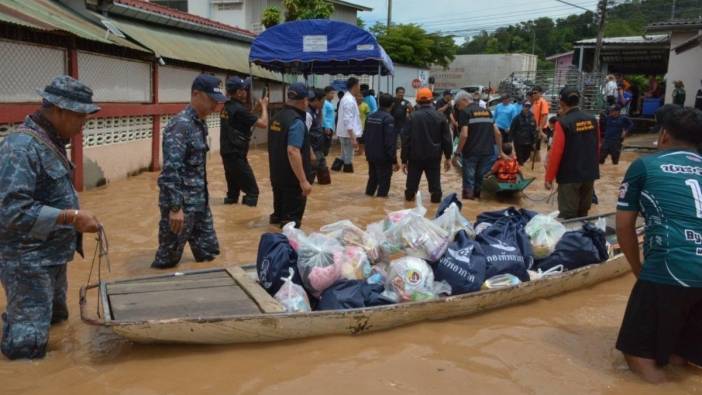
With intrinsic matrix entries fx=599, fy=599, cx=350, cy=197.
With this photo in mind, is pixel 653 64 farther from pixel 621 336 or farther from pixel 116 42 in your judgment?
pixel 621 336

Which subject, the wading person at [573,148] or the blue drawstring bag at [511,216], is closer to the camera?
the blue drawstring bag at [511,216]

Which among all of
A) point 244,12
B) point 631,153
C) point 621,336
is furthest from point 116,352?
point 244,12

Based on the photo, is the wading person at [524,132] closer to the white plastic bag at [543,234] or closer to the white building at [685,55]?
the white plastic bag at [543,234]

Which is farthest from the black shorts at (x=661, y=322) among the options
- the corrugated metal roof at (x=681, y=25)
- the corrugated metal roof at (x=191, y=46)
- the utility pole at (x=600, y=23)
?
the utility pole at (x=600, y=23)

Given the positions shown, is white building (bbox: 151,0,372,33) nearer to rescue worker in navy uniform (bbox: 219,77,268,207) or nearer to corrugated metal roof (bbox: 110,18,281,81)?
corrugated metal roof (bbox: 110,18,281,81)

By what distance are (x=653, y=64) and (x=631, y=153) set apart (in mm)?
11640

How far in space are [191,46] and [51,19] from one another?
546 cm

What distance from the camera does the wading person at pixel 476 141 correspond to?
938 centimetres

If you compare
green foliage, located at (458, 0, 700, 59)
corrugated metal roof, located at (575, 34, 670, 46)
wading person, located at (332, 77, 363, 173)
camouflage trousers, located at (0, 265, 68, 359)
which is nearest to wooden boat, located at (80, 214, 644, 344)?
camouflage trousers, located at (0, 265, 68, 359)

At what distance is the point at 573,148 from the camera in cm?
680

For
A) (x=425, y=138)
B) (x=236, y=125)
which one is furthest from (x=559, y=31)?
(x=236, y=125)

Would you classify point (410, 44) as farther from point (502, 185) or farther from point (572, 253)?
point (572, 253)

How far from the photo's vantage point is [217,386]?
3592 millimetres

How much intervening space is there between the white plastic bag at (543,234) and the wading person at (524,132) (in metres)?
7.72
